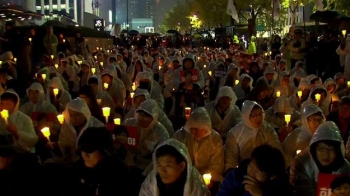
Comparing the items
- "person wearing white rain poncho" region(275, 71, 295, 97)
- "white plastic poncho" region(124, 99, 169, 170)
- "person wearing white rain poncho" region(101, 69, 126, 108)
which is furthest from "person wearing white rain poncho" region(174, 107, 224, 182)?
"person wearing white rain poncho" region(275, 71, 295, 97)

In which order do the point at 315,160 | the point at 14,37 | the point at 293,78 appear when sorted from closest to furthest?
1. the point at 315,160
2. the point at 293,78
3. the point at 14,37

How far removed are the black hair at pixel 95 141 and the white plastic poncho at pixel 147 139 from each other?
6.19ft

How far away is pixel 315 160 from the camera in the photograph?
171 inches

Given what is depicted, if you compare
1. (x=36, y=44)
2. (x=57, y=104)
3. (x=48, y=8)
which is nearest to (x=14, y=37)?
(x=36, y=44)

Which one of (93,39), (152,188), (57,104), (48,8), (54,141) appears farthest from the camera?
(48,8)

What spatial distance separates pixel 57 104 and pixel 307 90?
4576 millimetres

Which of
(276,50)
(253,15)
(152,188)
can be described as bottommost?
(152,188)

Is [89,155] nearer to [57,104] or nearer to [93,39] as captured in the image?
[57,104]

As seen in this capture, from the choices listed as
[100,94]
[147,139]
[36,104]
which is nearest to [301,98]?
[100,94]

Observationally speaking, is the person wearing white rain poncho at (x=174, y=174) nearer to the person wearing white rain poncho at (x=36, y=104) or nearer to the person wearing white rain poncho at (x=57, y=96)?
the person wearing white rain poncho at (x=36, y=104)

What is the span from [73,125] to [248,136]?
81.1 inches

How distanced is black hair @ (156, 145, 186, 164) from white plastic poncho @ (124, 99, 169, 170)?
257 cm

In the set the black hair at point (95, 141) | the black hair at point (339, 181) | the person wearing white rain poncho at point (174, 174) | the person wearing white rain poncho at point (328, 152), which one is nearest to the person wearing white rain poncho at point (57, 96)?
the black hair at point (95, 141)

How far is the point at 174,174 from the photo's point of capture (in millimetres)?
3820
